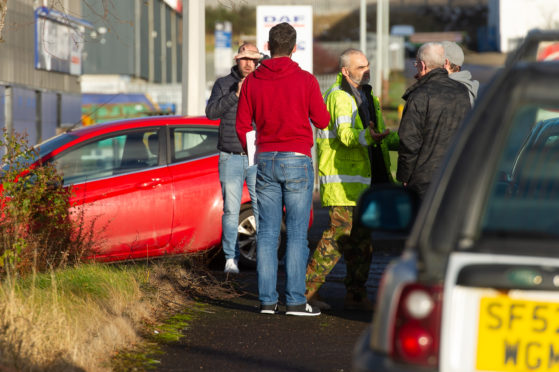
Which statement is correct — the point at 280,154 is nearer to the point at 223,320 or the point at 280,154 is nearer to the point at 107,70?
the point at 223,320

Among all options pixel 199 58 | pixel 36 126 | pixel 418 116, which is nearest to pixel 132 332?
pixel 418 116

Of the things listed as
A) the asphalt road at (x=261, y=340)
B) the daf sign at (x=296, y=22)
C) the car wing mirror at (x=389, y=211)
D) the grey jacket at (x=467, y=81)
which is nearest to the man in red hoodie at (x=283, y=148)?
the asphalt road at (x=261, y=340)

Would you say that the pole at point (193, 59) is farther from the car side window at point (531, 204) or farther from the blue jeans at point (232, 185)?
the car side window at point (531, 204)

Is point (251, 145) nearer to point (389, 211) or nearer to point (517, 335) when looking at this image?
point (389, 211)

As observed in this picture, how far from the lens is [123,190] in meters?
8.62

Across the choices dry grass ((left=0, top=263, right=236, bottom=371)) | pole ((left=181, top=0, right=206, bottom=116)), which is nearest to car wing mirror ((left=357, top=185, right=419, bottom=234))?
dry grass ((left=0, top=263, right=236, bottom=371))

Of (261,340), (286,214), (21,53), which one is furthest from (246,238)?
(21,53)

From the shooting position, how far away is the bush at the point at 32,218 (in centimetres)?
686

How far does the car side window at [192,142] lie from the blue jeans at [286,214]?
2.33 m

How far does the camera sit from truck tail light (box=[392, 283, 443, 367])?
2682 millimetres

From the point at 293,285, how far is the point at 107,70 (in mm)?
59104

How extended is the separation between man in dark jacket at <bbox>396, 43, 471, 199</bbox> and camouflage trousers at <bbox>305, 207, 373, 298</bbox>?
0.59 meters

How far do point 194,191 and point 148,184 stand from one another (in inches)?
16.3

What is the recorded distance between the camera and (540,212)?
285cm
